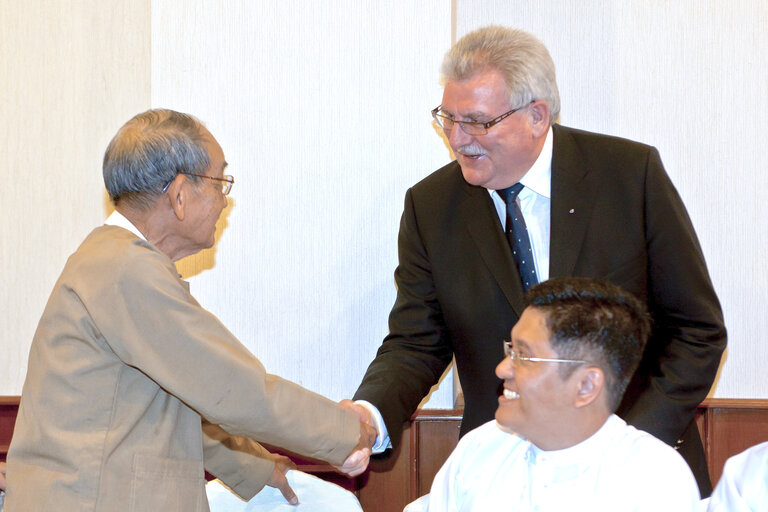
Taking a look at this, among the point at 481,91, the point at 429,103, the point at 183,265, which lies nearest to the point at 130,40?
the point at 183,265

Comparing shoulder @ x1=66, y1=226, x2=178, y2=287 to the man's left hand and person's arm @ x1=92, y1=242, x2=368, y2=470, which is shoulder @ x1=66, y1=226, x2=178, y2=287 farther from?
the man's left hand

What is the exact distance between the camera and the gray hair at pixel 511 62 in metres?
2.60

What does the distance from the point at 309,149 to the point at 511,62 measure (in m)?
1.04

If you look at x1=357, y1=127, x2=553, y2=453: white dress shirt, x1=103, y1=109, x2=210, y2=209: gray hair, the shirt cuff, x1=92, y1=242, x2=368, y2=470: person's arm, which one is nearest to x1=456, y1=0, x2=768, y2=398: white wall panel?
x1=357, y1=127, x2=553, y2=453: white dress shirt

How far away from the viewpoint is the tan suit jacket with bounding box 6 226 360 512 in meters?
2.23

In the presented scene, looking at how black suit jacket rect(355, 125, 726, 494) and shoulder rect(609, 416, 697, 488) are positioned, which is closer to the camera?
shoulder rect(609, 416, 697, 488)

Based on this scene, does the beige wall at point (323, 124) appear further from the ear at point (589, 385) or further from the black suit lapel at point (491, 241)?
the ear at point (589, 385)

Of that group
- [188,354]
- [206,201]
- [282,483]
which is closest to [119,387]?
[188,354]

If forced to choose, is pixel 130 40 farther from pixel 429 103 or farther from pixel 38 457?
pixel 38 457

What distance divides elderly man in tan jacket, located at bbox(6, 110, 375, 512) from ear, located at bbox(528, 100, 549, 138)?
97 centimetres

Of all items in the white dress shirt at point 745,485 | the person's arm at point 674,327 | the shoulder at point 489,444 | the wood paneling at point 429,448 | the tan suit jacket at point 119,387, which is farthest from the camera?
the wood paneling at point 429,448

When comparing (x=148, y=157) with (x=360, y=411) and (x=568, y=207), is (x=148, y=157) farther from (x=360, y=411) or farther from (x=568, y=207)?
(x=568, y=207)

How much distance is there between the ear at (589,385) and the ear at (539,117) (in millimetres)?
849

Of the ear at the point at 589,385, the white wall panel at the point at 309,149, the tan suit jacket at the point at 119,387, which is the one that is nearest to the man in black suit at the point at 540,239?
the ear at the point at 589,385
